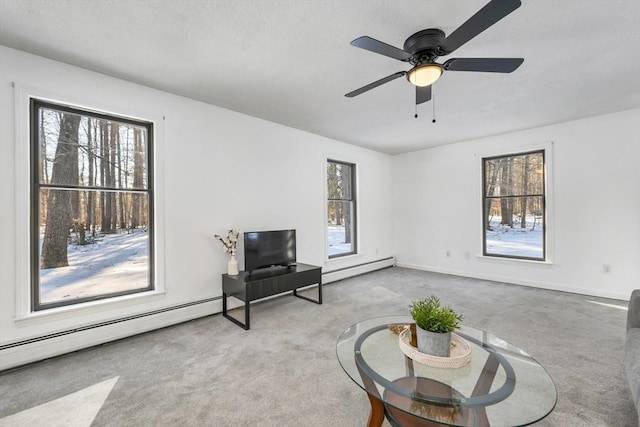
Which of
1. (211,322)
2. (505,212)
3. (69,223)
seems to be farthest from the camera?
(505,212)

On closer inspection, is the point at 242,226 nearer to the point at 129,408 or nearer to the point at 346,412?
the point at 129,408

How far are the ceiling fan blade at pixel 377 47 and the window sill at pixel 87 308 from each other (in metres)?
3.07

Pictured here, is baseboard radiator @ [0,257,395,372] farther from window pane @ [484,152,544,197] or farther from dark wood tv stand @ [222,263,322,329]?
window pane @ [484,152,544,197]

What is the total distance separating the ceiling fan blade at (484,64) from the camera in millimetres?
1895

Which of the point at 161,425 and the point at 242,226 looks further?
the point at 242,226

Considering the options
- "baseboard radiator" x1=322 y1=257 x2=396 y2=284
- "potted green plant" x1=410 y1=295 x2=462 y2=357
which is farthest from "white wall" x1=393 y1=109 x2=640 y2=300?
"potted green plant" x1=410 y1=295 x2=462 y2=357

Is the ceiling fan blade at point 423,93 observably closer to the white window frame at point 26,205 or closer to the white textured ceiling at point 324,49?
the white textured ceiling at point 324,49

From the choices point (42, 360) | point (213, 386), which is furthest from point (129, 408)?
point (42, 360)

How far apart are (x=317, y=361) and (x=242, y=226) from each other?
6.72 ft

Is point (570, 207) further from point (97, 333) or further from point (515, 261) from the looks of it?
point (97, 333)

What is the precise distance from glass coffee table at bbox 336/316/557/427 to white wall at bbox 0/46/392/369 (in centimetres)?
225

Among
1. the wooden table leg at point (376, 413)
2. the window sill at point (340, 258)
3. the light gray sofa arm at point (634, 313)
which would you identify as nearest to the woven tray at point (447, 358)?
the wooden table leg at point (376, 413)

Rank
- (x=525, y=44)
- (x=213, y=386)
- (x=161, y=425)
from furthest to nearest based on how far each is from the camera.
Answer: (x=525, y=44)
(x=213, y=386)
(x=161, y=425)

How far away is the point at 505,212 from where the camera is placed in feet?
16.5
